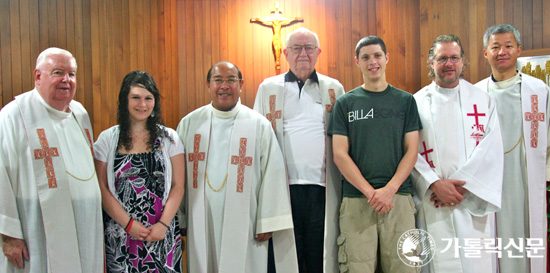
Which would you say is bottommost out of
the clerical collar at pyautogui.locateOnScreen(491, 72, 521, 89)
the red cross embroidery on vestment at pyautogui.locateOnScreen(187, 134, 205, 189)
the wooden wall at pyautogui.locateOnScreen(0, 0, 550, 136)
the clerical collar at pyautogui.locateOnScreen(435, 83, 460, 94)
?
the red cross embroidery on vestment at pyautogui.locateOnScreen(187, 134, 205, 189)

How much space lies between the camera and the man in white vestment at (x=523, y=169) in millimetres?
3312

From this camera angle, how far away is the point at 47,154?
8.64 ft

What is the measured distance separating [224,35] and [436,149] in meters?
2.71

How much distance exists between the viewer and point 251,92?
4902mm

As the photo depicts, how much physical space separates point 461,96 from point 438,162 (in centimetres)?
52

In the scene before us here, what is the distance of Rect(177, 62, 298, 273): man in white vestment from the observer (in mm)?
2998

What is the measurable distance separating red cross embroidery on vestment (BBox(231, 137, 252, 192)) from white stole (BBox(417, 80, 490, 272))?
49.1 inches

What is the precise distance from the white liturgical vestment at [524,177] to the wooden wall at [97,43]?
10.7ft

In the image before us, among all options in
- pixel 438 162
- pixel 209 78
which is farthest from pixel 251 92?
pixel 438 162

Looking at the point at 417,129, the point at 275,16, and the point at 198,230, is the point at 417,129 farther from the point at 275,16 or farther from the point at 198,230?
the point at 275,16

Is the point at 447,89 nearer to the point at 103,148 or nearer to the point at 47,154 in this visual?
the point at 103,148

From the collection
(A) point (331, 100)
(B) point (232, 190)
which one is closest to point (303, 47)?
(A) point (331, 100)

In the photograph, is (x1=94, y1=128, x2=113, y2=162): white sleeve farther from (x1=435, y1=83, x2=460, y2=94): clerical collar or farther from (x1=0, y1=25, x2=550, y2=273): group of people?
(x1=435, y1=83, x2=460, y2=94): clerical collar

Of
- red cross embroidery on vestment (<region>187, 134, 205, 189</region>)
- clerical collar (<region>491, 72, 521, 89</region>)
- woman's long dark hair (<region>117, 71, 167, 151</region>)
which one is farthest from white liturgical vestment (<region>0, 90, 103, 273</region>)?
clerical collar (<region>491, 72, 521, 89</region>)
